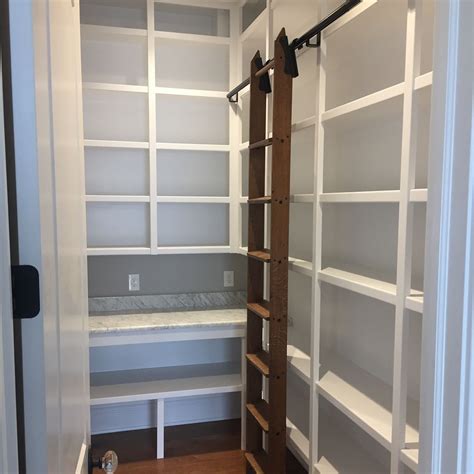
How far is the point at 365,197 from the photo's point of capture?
5.06 ft

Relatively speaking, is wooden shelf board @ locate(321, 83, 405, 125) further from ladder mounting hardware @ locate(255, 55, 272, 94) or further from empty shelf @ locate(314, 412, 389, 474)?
empty shelf @ locate(314, 412, 389, 474)

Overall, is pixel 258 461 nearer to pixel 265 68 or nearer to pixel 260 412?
pixel 260 412

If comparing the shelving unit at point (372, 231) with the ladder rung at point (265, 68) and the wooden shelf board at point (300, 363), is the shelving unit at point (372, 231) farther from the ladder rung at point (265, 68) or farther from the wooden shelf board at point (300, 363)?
the ladder rung at point (265, 68)

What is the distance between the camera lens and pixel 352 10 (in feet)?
5.31

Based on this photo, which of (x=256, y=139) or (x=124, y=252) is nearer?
(x=256, y=139)

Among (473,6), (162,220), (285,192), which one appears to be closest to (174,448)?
(162,220)

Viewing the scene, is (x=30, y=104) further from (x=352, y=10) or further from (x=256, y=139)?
(x=256, y=139)

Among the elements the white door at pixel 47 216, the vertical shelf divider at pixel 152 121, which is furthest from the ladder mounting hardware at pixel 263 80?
the white door at pixel 47 216

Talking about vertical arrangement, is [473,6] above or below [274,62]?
below

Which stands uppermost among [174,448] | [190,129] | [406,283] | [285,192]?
[190,129]

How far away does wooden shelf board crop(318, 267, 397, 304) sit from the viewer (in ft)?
4.80

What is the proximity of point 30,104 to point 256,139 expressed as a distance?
5.82ft

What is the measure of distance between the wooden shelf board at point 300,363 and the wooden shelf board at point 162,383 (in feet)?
1.98

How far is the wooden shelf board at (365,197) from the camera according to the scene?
1.42 m
